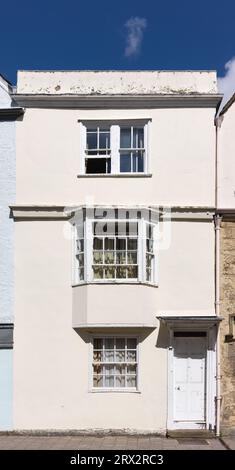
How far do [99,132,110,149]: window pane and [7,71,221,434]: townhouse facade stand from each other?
28 mm

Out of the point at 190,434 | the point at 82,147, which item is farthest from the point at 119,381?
the point at 82,147

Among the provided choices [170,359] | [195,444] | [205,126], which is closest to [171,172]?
[205,126]

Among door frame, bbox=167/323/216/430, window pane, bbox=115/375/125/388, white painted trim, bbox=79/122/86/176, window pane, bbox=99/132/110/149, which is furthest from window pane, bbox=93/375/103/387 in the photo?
window pane, bbox=99/132/110/149

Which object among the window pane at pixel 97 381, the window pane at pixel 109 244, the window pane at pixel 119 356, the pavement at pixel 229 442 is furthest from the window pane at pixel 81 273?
the pavement at pixel 229 442

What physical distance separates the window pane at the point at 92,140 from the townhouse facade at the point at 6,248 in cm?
204

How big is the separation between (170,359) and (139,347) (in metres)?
0.86

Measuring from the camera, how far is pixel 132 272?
16938 mm

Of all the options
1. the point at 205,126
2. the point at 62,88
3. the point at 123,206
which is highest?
the point at 62,88

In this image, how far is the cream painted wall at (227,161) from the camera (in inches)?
678

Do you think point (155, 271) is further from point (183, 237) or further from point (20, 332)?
point (20, 332)

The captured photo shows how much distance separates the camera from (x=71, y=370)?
16.7m

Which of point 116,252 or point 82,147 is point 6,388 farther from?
point 82,147

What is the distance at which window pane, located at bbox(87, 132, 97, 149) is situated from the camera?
1769cm

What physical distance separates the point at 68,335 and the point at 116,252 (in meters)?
2.52
